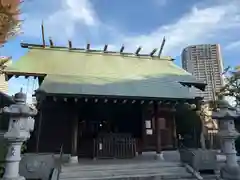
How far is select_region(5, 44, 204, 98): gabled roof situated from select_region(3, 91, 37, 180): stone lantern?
1834 mm

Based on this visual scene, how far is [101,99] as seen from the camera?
9281 mm

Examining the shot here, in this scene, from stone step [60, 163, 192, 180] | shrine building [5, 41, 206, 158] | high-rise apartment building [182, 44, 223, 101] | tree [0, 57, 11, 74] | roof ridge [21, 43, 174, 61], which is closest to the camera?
stone step [60, 163, 192, 180]

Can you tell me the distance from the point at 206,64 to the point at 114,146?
2304 cm

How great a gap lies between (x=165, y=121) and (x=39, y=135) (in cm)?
683

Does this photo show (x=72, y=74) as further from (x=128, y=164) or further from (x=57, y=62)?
(x=128, y=164)

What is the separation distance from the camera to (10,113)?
21.9 ft

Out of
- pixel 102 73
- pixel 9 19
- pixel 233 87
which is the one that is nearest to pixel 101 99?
pixel 102 73

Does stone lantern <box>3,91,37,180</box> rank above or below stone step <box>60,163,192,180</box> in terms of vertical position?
above

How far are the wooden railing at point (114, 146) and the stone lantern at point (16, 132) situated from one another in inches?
147

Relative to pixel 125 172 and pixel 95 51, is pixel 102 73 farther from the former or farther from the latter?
pixel 125 172

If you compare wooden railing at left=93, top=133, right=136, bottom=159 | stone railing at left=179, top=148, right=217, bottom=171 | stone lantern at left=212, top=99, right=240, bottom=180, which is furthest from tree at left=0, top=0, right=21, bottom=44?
stone lantern at left=212, top=99, right=240, bottom=180

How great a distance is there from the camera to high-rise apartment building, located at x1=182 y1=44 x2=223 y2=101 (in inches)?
1093

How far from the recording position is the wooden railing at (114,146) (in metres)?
10.0

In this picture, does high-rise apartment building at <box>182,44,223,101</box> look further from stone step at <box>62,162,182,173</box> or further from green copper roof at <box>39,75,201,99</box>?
stone step at <box>62,162,182,173</box>
